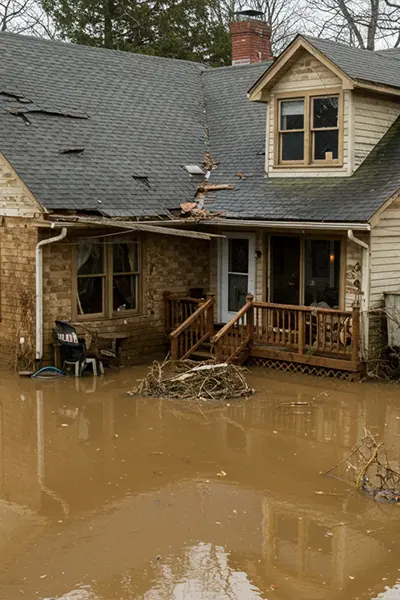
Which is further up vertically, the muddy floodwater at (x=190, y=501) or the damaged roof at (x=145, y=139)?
the damaged roof at (x=145, y=139)

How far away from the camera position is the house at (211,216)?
634 inches

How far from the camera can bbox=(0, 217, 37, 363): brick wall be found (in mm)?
16250

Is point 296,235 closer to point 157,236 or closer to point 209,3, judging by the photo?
point 157,236

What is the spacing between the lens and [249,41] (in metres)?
25.3

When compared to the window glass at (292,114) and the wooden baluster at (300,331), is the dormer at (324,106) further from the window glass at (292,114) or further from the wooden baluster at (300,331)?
the wooden baluster at (300,331)

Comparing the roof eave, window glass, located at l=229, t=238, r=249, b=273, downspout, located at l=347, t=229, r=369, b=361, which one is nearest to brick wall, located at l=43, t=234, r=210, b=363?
window glass, located at l=229, t=238, r=249, b=273

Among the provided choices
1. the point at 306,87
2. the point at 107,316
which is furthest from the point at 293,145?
the point at 107,316

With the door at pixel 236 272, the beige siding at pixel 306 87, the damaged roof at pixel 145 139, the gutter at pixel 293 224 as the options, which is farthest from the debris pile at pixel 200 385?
the beige siding at pixel 306 87

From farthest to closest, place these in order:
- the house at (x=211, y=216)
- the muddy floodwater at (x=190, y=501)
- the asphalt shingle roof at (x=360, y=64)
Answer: the asphalt shingle roof at (x=360, y=64), the house at (x=211, y=216), the muddy floodwater at (x=190, y=501)

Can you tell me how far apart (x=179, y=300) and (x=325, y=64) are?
5.72m

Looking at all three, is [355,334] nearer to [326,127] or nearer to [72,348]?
[326,127]

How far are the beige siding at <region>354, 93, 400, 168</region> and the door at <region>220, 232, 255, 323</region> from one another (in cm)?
291

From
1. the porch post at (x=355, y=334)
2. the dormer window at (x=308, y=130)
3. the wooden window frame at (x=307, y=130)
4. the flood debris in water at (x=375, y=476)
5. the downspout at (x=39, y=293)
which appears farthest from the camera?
the dormer window at (x=308, y=130)

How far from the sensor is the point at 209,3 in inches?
1266
